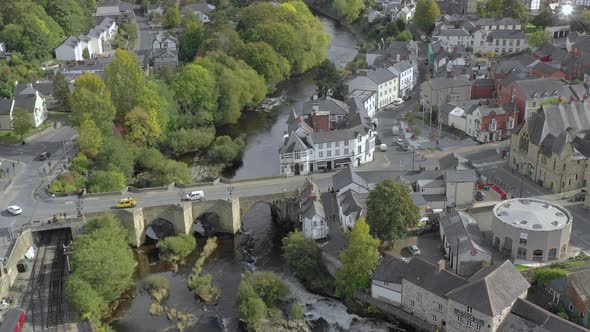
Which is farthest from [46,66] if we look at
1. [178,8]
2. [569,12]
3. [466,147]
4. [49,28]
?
[569,12]

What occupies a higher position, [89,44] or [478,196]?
[89,44]

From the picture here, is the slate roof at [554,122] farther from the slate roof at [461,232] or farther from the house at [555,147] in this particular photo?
the slate roof at [461,232]

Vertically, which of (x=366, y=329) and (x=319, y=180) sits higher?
(x=319, y=180)

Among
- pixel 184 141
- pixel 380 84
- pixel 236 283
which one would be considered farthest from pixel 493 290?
pixel 380 84

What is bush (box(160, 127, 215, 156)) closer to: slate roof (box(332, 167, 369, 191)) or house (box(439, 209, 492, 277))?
slate roof (box(332, 167, 369, 191))

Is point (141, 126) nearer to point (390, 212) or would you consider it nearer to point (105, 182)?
point (105, 182)

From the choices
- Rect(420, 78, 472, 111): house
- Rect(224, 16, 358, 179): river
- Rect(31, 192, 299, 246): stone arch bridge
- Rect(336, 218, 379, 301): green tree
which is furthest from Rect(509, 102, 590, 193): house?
Rect(224, 16, 358, 179): river

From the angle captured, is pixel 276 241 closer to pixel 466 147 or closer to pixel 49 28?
pixel 466 147
